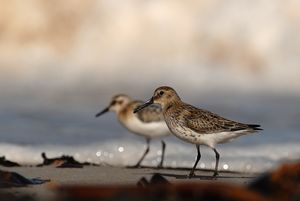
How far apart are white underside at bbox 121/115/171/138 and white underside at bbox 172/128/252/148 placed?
4.43ft

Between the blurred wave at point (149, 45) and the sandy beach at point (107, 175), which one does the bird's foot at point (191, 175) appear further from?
the blurred wave at point (149, 45)

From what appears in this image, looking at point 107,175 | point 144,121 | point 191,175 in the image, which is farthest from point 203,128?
point 144,121

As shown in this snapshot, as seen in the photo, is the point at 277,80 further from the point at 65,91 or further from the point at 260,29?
the point at 65,91

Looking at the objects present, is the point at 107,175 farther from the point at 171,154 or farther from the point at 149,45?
the point at 149,45

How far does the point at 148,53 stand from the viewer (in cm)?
1317

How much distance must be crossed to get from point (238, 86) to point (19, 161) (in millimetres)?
5028

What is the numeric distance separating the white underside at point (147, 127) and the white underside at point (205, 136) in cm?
135

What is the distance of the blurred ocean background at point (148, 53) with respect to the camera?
466 inches

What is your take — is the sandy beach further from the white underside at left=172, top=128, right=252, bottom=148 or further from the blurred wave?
the blurred wave

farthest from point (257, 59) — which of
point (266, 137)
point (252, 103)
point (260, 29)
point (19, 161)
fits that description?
point (19, 161)

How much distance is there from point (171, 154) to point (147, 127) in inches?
35.9

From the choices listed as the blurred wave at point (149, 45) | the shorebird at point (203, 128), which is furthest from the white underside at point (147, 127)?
the blurred wave at point (149, 45)

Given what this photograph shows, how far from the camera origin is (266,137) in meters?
9.01

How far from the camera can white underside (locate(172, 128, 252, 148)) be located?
299 inches
